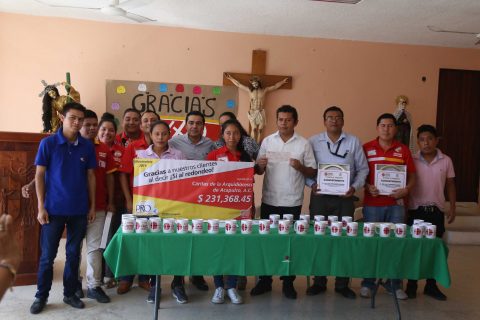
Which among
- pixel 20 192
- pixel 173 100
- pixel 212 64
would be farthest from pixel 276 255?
pixel 212 64

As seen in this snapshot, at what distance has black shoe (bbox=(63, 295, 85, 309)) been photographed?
3168 mm

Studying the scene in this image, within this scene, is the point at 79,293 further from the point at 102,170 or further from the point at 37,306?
the point at 102,170

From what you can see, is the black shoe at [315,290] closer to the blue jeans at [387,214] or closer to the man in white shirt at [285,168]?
the man in white shirt at [285,168]

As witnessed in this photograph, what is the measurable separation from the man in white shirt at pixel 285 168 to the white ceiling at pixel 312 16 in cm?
199

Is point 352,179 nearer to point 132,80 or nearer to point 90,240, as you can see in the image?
point 90,240

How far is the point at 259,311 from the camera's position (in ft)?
10.7

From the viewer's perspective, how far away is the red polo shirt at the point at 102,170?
134 inches

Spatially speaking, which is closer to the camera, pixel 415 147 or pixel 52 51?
pixel 52 51

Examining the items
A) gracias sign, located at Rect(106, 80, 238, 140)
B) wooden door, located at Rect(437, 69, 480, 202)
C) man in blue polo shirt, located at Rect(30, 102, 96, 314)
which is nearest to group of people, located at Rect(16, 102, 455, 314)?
man in blue polo shirt, located at Rect(30, 102, 96, 314)

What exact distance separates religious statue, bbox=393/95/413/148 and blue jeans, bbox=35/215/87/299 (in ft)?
15.7

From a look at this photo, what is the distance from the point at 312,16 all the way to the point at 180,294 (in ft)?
12.3

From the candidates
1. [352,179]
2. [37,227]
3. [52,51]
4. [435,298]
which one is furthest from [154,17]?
[435,298]

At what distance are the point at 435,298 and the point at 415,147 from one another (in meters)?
3.17

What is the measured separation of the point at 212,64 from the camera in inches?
246
